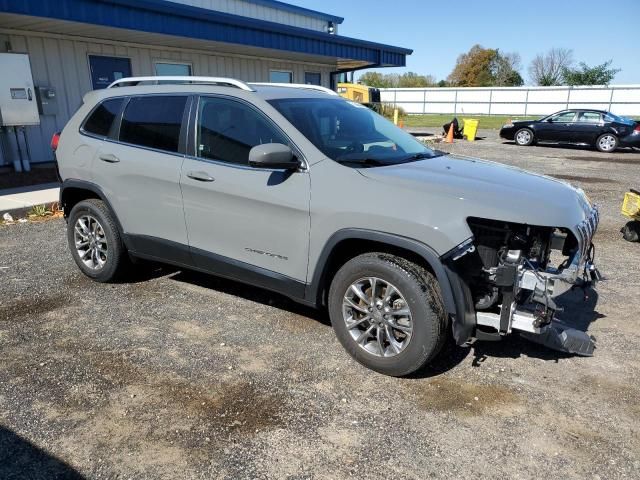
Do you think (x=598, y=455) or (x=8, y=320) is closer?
(x=598, y=455)

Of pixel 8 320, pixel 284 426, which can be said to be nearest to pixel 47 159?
pixel 8 320

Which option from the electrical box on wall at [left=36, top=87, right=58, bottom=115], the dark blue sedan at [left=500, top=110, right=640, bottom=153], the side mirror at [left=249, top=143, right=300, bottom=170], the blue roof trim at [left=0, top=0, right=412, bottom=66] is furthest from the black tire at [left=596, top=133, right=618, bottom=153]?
the side mirror at [left=249, top=143, right=300, bottom=170]

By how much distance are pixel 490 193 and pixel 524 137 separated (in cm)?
1900

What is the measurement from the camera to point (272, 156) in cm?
336

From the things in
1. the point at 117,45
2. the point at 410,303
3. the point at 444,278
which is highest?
the point at 117,45

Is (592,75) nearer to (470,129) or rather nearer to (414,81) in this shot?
(414,81)

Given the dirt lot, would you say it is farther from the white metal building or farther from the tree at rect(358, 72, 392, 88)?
the tree at rect(358, 72, 392, 88)

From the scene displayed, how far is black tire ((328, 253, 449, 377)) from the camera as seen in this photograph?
311 cm

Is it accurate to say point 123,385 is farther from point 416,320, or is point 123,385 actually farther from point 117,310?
point 416,320

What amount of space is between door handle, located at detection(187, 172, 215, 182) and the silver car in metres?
0.01

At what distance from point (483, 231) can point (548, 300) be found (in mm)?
578

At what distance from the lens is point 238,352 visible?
3.71m

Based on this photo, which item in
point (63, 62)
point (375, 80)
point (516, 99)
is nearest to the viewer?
point (63, 62)

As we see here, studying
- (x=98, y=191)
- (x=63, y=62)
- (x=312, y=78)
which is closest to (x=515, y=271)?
(x=98, y=191)
